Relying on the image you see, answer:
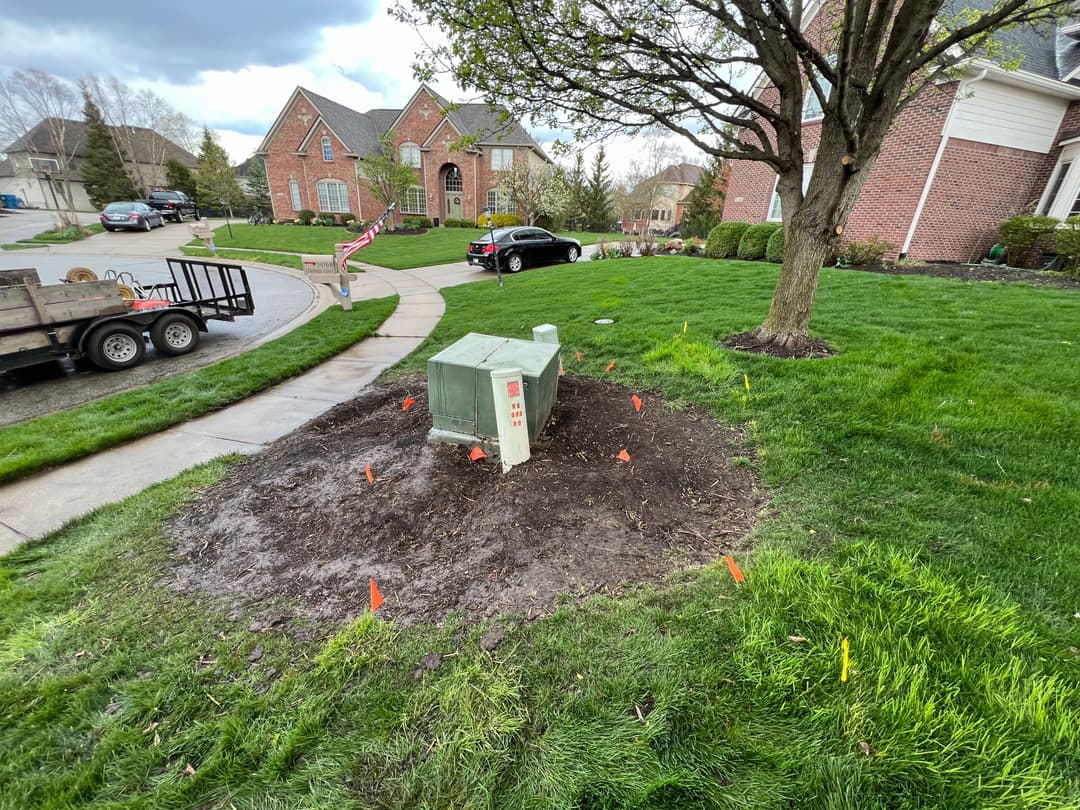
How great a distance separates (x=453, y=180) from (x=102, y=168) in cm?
3368

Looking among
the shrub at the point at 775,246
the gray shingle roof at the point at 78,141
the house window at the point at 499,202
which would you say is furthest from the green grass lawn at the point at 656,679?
the gray shingle roof at the point at 78,141

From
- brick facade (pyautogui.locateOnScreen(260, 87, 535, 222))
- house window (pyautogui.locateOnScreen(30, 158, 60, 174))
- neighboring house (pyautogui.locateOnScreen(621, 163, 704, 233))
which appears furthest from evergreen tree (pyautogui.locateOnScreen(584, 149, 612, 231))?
house window (pyautogui.locateOnScreen(30, 158, 60, 174))

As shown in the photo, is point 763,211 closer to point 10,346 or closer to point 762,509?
point 762,509

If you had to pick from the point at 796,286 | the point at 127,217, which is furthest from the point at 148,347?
the point at 127,217

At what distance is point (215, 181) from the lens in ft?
108

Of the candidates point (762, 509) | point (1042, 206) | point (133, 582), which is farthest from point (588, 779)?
point (1042, 206)

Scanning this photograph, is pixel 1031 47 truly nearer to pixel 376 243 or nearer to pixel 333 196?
pixel 376 243

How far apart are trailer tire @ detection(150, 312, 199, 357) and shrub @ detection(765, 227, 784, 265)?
13342 mm

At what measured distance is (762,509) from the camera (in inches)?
113

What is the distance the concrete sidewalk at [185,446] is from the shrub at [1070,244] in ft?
45.0

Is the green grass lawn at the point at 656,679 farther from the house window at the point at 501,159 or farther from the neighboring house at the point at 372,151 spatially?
the house window at the point at 501,159

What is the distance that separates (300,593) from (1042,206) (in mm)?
19630

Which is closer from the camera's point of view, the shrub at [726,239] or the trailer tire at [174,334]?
the trailer tire at [174,334]

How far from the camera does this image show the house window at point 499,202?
3012 cm
